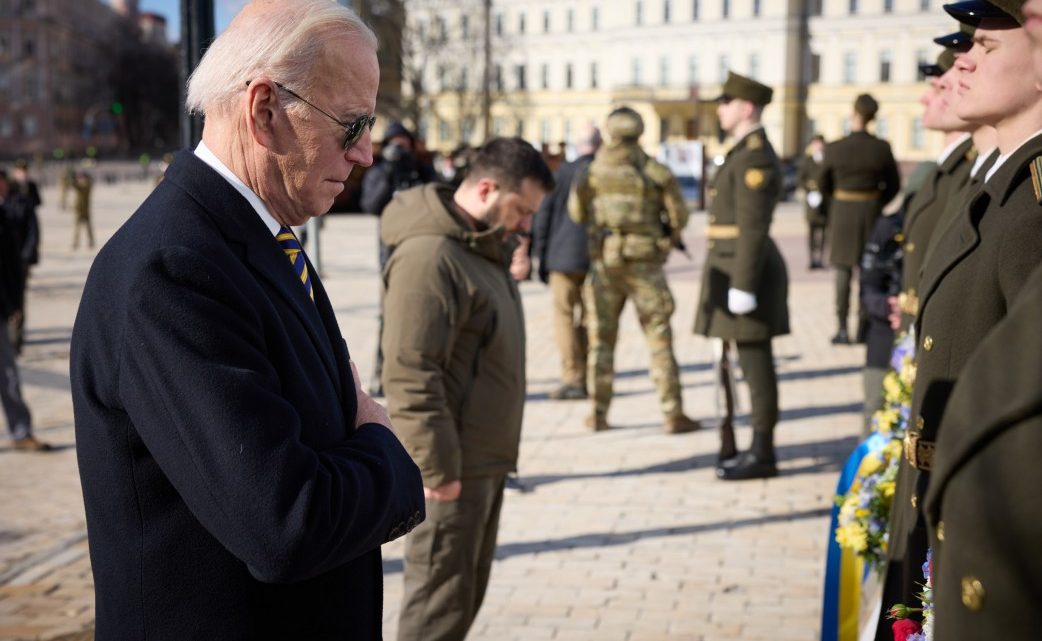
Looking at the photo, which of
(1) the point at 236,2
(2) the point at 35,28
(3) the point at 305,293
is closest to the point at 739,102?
(1) the point at 236,2

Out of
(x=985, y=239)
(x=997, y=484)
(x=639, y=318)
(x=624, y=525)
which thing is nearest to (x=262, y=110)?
(x=997, y=484)

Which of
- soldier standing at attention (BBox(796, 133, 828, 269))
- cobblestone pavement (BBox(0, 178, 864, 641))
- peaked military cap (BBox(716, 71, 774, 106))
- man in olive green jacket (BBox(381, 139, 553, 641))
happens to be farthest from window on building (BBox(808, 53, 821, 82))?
man in olive green jacket (BBox(381, 139, 553, 641))

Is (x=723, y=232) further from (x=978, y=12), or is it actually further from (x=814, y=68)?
(x=814, y=68)

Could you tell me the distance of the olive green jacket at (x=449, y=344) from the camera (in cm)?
380

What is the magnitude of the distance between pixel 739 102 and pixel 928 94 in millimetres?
1671

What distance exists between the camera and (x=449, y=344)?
387 cm

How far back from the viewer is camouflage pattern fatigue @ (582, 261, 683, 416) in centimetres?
846

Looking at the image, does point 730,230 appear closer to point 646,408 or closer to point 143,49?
point 646,408

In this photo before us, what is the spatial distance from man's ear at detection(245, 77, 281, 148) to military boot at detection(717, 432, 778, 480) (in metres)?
5.71

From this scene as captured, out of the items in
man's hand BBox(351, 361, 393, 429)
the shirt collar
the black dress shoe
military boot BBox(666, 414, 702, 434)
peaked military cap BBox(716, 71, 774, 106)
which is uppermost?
peaked military cap BBox(716, 71, 774, 106)

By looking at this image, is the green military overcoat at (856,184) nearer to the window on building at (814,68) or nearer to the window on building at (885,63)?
the window on building at (885,63)

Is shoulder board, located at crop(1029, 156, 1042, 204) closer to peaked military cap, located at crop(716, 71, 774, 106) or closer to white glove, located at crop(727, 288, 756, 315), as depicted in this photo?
white glove, located at crop(727, 288, 756, 315)

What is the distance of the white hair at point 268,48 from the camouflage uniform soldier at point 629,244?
6259mm

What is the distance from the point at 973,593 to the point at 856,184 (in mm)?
10429
